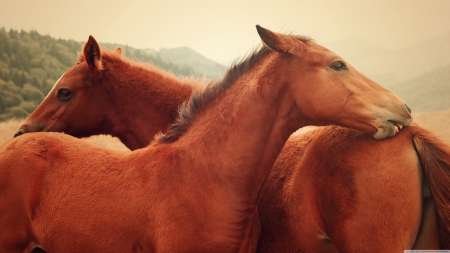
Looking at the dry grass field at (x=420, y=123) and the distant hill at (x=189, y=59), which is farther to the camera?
the distant hill at (x=189, y=59)

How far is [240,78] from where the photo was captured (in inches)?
109

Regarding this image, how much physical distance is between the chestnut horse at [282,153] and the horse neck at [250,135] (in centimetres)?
33

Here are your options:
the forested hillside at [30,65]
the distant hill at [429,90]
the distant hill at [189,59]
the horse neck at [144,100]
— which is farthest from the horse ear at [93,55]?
the distant hill at [429,90]

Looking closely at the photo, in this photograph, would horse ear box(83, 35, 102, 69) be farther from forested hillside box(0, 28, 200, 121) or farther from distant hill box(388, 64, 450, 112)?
distant hill box(388, 64, 450, 112)

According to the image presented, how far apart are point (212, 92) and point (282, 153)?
72cm

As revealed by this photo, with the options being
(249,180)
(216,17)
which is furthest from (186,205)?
(216,17)

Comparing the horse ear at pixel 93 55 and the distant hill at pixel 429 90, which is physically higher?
the distant hill at pixel 429 90

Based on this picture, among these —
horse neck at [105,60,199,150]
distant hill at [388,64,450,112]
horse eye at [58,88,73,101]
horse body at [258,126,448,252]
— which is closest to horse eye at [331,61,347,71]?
horse body at [258,126,448,252]

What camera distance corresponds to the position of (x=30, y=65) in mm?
9578

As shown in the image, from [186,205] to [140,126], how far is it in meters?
1.57

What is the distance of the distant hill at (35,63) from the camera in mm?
8281

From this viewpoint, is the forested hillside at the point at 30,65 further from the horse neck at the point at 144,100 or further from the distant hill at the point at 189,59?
the horse neck at the point at 144,100

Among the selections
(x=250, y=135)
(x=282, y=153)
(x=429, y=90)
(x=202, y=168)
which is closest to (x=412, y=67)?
(x=429, y=90)

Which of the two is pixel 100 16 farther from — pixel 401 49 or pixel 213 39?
pixel 401 49
